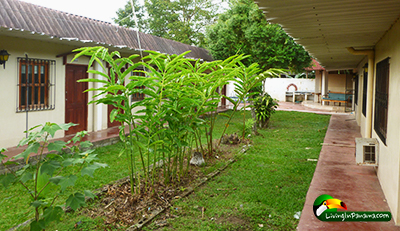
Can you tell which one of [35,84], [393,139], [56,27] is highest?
[56,27]

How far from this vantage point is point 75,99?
9609 millimetres

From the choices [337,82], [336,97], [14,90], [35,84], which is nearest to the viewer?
[14,90]

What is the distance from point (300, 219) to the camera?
4.01 metres

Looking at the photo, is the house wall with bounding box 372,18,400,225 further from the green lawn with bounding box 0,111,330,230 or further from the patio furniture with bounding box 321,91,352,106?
the patio furniture with bounding box 321,91,352,106

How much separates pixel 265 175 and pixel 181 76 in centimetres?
248

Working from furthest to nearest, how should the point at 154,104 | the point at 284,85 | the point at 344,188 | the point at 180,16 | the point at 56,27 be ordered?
the point at 180,16
the point at 284,85
the point at 56,27
the point at 344,188
the point at 154,104

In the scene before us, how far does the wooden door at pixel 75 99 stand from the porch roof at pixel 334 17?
20.5ft

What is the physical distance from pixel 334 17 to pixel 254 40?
9630 mm

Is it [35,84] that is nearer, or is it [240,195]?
[240,195]

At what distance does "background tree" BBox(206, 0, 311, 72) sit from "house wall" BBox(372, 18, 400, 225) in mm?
8198

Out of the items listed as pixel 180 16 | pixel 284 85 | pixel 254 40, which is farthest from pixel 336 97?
pixel 180 16

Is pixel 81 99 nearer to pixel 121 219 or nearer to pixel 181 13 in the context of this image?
pixel 121 219

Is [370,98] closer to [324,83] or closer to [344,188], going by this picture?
[344,188]

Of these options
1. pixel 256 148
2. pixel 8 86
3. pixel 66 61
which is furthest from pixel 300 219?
pixel 66 61
